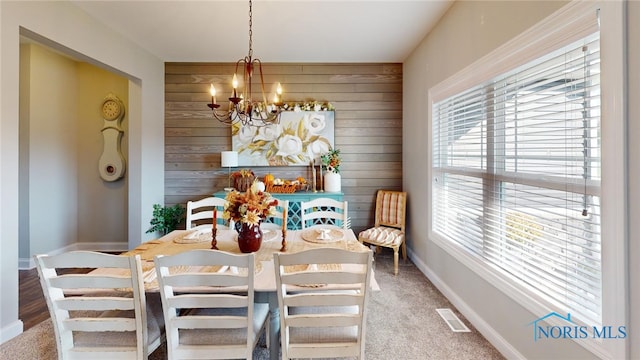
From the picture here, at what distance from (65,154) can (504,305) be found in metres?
5.31

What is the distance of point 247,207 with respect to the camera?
1.88 meters

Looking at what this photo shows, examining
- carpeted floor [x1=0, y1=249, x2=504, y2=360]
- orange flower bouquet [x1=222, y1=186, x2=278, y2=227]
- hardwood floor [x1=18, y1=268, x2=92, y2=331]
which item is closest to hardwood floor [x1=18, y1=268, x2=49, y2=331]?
hardwood floor [x1=18, y1=268, x2=92, y2=331]

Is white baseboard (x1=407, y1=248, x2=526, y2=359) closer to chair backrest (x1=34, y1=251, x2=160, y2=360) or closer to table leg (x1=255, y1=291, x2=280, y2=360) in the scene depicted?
table leg (x1=255, y1=291, x2=280, y2=360)

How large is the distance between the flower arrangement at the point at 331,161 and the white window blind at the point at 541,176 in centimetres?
181

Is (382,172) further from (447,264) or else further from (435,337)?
(435,337)

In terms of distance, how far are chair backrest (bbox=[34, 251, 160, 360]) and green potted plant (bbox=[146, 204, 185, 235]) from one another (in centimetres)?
251

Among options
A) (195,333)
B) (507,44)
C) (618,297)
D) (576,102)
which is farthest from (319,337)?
(507,44)

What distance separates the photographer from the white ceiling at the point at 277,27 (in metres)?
2.71

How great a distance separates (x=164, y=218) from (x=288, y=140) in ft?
6.55

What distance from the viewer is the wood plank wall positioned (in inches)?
166

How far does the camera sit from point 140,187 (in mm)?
3760

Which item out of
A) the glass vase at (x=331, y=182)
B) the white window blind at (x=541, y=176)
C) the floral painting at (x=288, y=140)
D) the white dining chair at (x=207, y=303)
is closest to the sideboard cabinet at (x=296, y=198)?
the glass vase at (x=331, y=182)

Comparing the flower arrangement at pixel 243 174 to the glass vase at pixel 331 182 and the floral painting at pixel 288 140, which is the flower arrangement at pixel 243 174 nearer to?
the floral painting at pixel 288 140

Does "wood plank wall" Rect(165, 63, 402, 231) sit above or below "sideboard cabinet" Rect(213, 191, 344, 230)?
above
